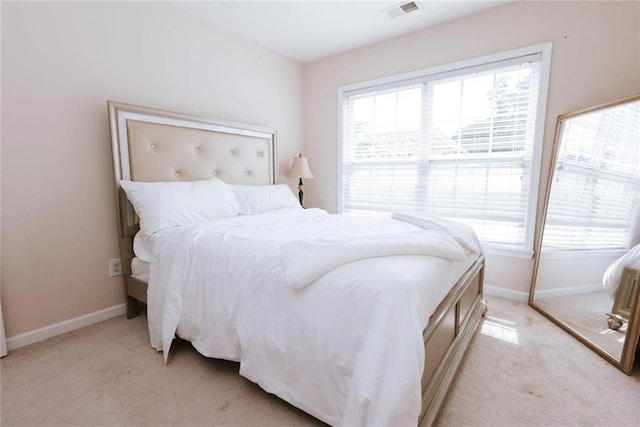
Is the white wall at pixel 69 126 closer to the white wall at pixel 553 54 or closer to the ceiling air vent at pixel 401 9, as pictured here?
the ceiling air vent at pixel 401 9

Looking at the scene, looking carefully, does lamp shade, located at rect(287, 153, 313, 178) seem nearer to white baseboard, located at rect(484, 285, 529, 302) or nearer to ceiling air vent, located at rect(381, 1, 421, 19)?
ceiling air vent, located at rect(381, 1, 421, 19)

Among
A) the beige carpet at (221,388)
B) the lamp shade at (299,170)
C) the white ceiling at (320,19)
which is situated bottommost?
the beige carpet at (221,388)

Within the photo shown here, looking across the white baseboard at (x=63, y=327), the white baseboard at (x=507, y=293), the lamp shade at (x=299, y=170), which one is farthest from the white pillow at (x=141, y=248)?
the white baseboard at (x=507, y=293)

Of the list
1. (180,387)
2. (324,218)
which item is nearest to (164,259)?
(180,387)

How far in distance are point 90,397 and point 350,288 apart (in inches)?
54.5

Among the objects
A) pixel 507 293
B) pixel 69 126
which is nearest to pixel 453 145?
Answer: pixel 507 293

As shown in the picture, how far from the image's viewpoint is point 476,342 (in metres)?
1.87

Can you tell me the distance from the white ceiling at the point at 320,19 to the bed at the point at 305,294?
1.08 m

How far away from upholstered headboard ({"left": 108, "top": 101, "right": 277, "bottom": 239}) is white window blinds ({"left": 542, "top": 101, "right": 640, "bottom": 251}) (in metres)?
2.61

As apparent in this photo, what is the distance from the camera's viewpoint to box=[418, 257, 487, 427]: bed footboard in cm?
113

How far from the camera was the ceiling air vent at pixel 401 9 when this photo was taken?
2416 millimetres

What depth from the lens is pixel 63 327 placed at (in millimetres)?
1952

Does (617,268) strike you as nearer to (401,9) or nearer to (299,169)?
(401,9)

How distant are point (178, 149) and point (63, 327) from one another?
146 centimetres
